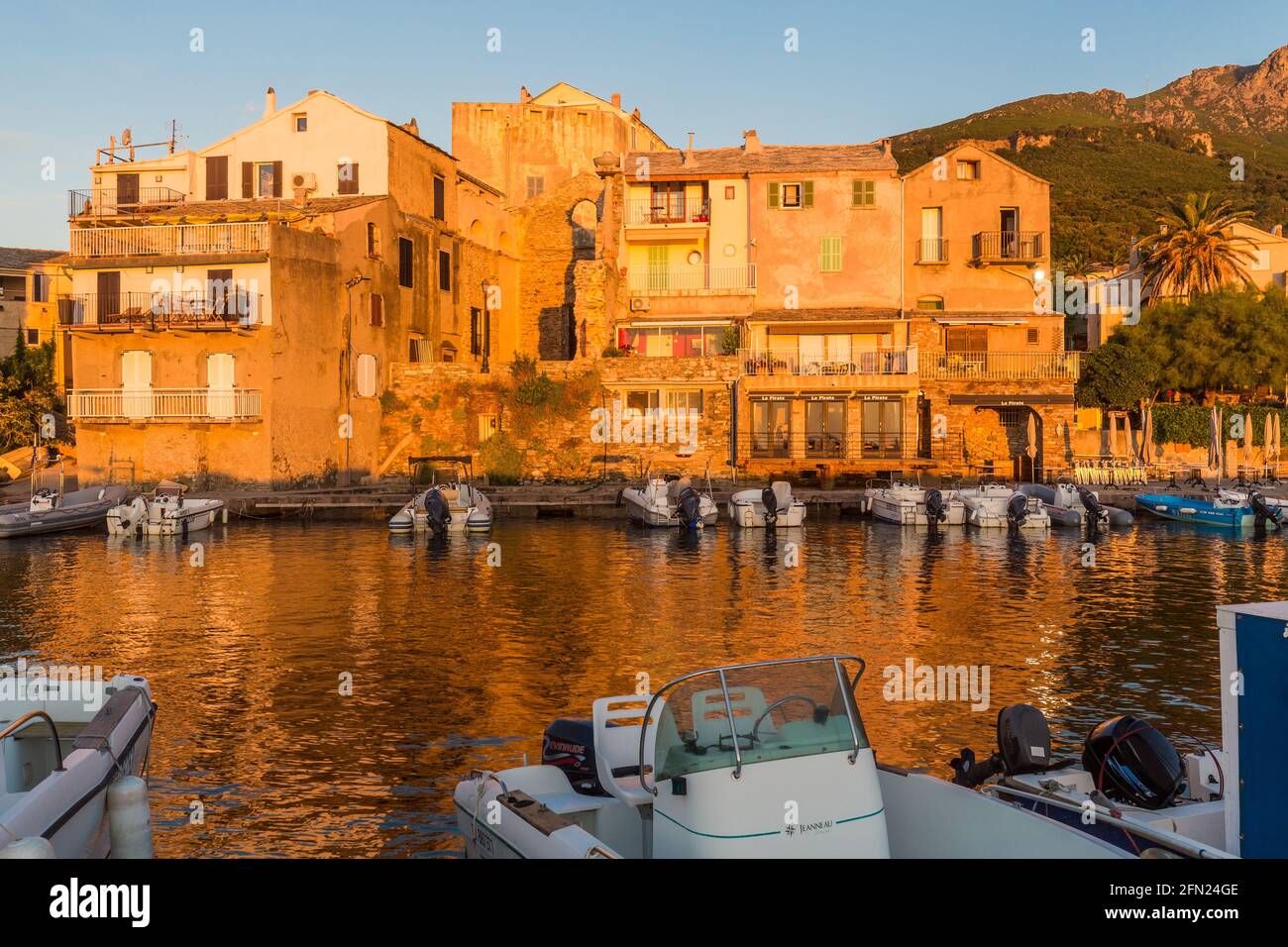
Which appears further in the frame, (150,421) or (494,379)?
(494,379)

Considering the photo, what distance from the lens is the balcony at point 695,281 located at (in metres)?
53.6

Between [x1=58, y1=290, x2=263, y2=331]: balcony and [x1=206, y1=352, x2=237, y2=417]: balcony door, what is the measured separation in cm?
157

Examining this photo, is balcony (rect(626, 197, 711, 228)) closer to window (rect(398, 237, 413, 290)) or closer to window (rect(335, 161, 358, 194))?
window (rect(398, 237, 413, 290))

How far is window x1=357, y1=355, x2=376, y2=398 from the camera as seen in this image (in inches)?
2020

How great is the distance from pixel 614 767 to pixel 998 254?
157 ft

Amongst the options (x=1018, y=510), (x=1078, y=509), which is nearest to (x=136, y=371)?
(x=1018, y=510)

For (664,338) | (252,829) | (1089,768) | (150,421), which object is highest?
(664,338)

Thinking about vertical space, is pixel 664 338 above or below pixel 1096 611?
above

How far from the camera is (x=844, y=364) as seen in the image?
50.3 metres

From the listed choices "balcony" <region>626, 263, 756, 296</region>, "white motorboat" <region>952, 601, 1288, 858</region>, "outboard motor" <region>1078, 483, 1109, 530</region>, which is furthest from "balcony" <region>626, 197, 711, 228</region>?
"white motorboat" <region>952, 601, 1288, 858</region>

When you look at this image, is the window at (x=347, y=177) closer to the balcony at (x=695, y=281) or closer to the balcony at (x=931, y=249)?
the balcony at (x=695, y=281)
